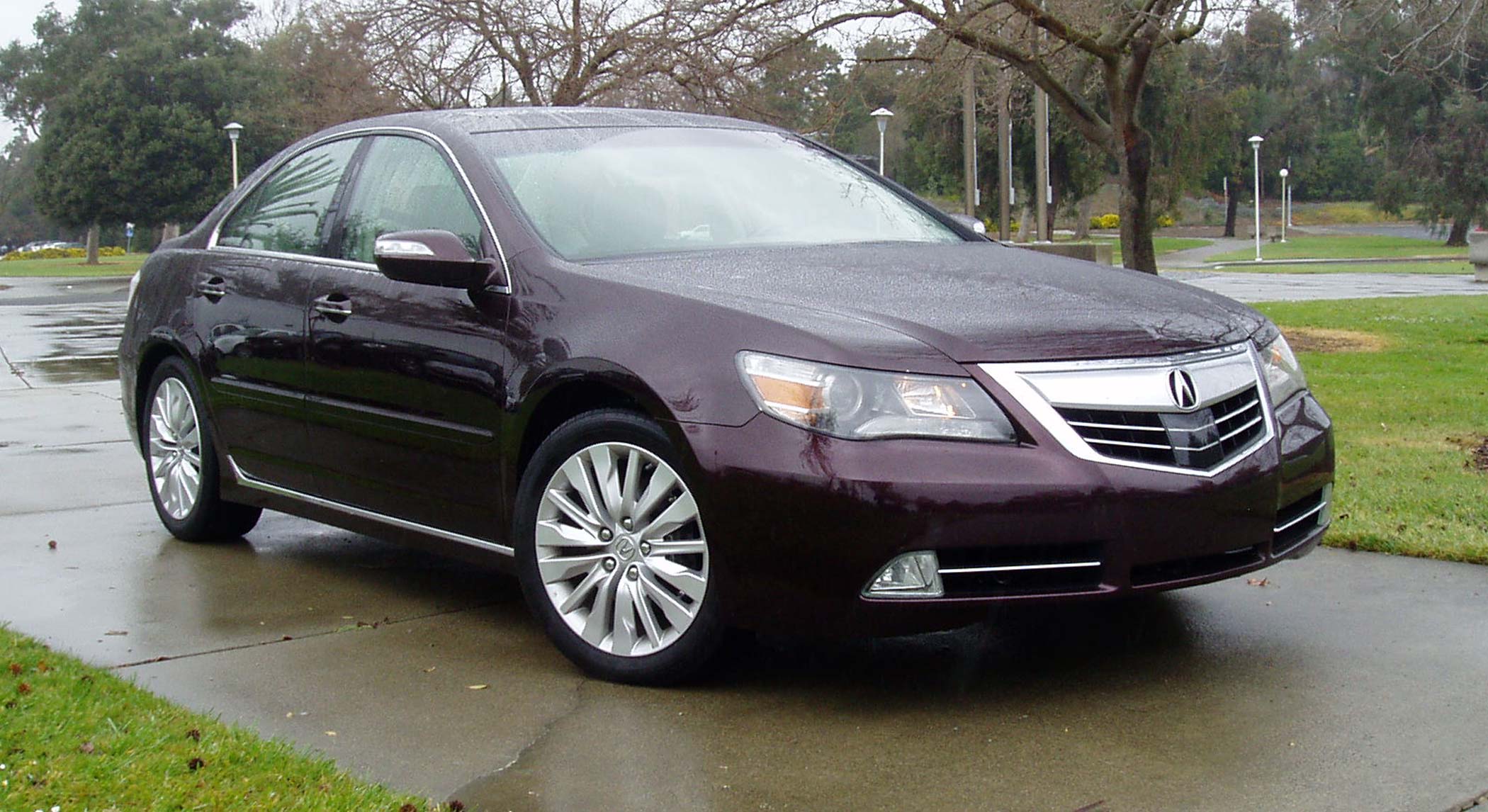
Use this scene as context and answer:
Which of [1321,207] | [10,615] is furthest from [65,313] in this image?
[1321,207]

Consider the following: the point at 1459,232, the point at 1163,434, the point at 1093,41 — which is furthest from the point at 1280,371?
the point at 1459,232

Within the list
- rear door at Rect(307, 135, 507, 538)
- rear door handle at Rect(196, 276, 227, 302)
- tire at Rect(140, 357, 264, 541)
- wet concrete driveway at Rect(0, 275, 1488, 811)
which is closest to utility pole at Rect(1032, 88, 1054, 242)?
tire at Rect(140, 357, 264, 541)

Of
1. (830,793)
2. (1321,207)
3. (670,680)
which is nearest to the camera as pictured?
(830,793)

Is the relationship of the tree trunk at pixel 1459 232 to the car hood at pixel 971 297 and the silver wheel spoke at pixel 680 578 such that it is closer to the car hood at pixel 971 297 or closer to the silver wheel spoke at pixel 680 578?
the car hood at pixel 971 297

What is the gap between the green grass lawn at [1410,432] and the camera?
5980 mm

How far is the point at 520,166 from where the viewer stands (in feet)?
16.8

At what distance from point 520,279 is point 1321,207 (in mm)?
102026

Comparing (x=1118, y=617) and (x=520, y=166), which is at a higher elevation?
(x=520, y=166)

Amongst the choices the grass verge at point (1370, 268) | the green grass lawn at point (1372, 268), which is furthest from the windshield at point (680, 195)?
the green grass lawn at point (1372, 268)

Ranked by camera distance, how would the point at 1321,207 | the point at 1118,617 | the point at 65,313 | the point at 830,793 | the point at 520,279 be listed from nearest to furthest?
1. the point at 830,793
2. the point at 520,279
3. the point at 1118,617
4. the point at 65,313
5. the point at 1321,207

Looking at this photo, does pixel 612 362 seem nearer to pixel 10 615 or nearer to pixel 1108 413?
pixel 1108 413

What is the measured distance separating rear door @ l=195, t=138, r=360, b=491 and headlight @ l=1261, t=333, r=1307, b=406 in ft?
9.86

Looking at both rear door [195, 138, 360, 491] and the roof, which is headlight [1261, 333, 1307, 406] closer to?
the roof

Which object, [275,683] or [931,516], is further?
[275,683]
